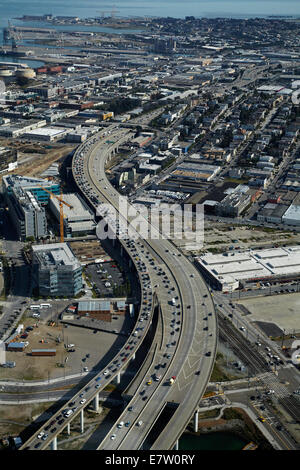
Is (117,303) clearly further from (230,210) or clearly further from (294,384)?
(230,210)

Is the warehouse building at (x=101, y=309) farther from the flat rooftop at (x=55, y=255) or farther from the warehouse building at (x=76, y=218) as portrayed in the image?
the warehouse building at (x=76, y=218)

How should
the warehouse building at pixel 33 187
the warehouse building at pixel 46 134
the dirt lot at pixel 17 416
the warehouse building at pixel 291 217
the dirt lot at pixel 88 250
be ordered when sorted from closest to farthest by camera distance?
the dirt lot at pixel 17 416 < the dirt lot at pixel 88 250 < the warehouse building at pixel 291 217 < the warehouse building at pixel 33 187 < the warehouse building at pixel 46 134

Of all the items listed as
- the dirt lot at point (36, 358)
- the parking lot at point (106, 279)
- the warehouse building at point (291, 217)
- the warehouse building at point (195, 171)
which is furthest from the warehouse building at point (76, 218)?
the warehouse building at point (291, 217)

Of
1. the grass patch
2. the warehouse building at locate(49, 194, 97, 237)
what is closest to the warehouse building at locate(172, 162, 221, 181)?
the warehouse building at locate(49, 194, 97, 237)

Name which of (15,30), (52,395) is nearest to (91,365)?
(52,395)

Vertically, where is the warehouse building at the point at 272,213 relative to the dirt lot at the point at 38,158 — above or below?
below

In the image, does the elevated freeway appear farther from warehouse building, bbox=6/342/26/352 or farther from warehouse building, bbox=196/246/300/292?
warehouse building, bbox=6/342/26/352
